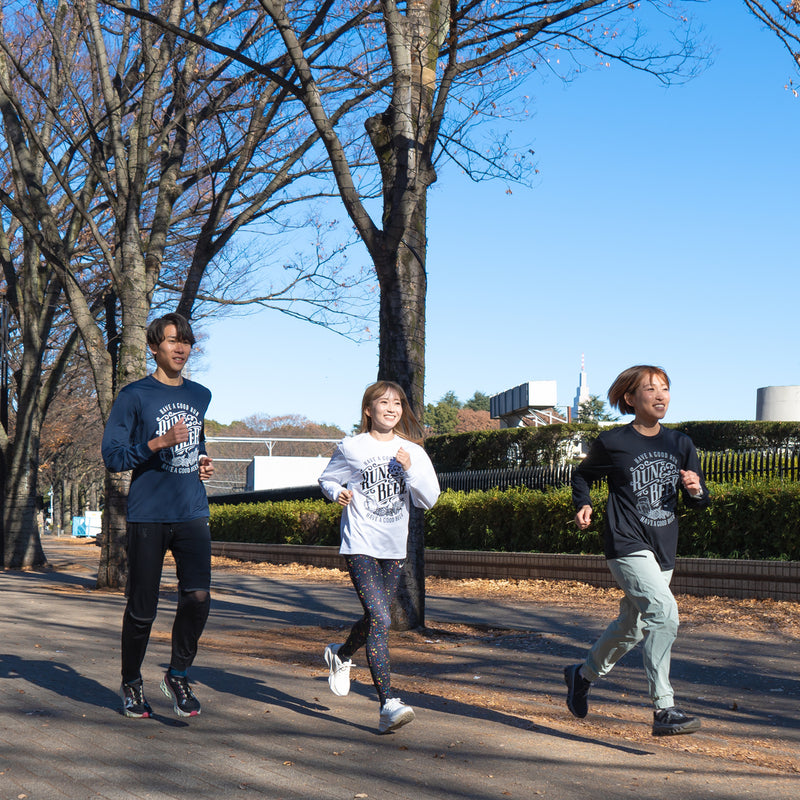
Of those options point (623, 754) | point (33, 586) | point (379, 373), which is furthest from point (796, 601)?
point (33, 586)

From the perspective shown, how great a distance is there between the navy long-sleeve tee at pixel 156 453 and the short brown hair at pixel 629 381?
7.09 ft

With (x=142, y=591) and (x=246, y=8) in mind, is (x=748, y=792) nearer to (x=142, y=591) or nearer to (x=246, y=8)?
(x=142, y=591)

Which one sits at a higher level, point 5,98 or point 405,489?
point 5,98

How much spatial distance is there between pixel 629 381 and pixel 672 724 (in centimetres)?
166

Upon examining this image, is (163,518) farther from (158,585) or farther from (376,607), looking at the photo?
(376,607)

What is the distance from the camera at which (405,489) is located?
197 inches

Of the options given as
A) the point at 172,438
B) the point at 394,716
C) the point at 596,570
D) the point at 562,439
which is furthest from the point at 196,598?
the point at 562,439

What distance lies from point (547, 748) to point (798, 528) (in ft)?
23.5

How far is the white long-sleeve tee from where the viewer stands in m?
4.89

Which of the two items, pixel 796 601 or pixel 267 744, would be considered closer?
pixel 267 744

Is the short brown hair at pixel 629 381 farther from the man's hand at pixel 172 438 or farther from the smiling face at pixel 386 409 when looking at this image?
the man's hand at pixel 172 438

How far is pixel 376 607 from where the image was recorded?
486 centimetres

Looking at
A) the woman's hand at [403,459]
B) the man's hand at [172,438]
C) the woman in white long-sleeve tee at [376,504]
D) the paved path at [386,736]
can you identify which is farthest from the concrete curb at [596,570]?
the man's hand at [172,438]

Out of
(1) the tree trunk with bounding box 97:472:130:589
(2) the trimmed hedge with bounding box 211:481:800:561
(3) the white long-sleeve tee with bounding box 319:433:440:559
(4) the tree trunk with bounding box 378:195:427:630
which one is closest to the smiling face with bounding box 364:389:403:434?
(3) the white long-sleeve tee with bounding box 319:433:440:559
